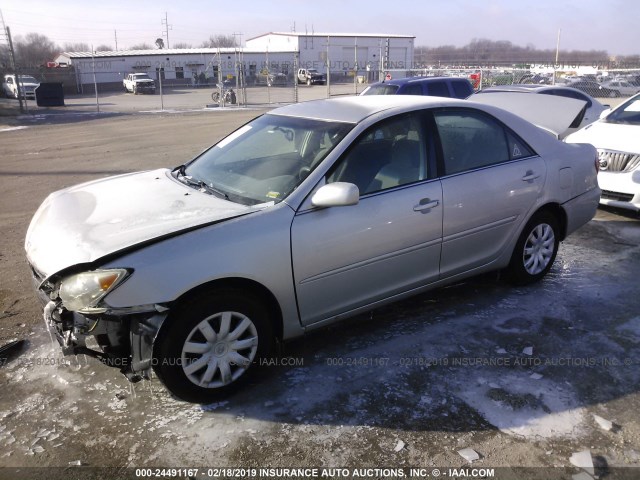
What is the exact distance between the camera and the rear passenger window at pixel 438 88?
43.8 feet

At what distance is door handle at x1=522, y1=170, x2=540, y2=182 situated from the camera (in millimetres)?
4297

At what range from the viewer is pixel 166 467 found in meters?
2.66

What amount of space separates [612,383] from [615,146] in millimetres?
4455

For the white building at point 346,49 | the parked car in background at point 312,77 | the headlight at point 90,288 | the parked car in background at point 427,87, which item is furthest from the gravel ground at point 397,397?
the white building at point 346,49

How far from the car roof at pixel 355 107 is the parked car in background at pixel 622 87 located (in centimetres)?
2695

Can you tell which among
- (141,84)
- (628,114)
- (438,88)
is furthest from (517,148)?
(141,84)

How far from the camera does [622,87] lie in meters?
26.6

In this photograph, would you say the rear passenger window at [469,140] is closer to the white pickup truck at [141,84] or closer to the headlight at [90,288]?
the headlight at [90,288]

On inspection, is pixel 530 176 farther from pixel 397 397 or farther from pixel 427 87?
pixel 427 87

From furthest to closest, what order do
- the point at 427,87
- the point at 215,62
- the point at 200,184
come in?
the point at 215,62, the point at 427,87, the point at 200,184

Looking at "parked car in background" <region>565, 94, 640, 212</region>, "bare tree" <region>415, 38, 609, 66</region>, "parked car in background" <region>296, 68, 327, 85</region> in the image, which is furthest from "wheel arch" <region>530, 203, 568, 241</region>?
"bare tree" <region>415, 38, 609, 66</region>

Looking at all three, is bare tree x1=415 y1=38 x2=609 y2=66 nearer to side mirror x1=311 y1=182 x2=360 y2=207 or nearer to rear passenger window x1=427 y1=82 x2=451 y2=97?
rear passenger window x1=427 y1=82 x2=451 y2=97

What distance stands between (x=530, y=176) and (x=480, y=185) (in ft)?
1.97

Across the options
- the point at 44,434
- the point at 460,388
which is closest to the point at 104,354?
the point at 44,434
